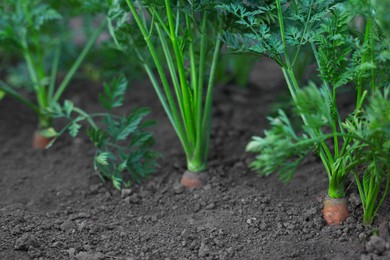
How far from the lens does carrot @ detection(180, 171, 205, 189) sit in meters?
2.56

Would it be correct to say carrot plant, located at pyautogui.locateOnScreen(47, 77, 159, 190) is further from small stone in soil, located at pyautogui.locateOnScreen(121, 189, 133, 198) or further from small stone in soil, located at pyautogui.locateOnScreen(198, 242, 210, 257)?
small stone in soil, located at pyautogui.locateOnScreen(198, 242, 210, 257)

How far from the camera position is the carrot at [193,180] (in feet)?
8.40

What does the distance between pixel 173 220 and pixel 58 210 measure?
1.65 ft

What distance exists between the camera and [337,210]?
2182 millimetres

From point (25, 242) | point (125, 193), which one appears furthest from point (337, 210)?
point (25, 242)

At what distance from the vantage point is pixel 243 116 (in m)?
3.26

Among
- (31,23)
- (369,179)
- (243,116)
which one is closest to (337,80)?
(369,179)

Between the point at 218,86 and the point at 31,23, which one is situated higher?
the point at 31,23

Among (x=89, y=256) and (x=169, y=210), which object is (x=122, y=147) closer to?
(x=169, y=210)

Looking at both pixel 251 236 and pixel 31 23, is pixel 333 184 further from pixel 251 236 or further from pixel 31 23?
pixel 31 23

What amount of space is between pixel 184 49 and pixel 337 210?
855 millimetres

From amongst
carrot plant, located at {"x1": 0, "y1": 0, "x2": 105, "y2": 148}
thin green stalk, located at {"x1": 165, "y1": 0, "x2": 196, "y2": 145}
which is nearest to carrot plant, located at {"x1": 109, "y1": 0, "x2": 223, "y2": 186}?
thin green stalk, located at {"x1": 165, "y1": 0, "x2": 196, "y2": 145}

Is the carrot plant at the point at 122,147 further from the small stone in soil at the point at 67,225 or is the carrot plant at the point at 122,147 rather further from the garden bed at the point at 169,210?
the small stone in soil at the point at 67,225

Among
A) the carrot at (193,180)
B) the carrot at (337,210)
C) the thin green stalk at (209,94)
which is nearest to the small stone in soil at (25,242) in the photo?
the carrot at (193,180)
